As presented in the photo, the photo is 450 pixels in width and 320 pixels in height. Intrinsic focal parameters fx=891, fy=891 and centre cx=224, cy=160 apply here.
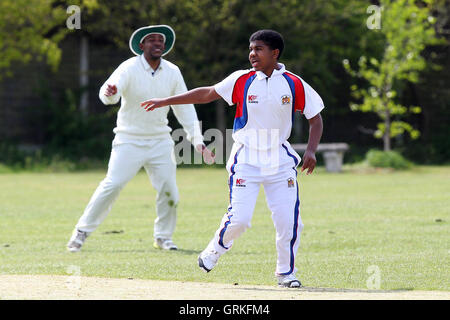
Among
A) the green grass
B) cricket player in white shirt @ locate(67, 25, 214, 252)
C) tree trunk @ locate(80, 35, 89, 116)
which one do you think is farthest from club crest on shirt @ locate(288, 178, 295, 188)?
tree trunk @ locate(80, 35, 89, 116)

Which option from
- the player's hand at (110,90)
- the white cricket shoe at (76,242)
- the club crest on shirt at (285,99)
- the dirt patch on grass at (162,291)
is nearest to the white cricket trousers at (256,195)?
the club crest on shirt at (285,99)

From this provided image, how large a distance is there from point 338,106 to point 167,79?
19644 mm

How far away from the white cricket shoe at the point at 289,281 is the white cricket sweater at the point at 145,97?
8.99 ft

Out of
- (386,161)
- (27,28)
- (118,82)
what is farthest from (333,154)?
(118,82)

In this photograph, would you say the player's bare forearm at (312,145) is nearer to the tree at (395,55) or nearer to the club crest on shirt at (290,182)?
the club crest on shirt at (290,182)

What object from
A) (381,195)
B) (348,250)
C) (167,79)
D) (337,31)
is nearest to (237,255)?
(348,250)

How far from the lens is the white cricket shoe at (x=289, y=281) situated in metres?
7.44

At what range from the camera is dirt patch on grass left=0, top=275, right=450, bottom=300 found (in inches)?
262

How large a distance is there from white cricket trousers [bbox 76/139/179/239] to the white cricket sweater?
0.14m

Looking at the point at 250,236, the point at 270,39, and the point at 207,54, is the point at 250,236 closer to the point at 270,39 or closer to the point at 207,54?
the point at 270,39

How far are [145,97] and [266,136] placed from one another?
2.95 m

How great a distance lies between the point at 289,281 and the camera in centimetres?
748

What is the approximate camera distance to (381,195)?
54.2 ft
